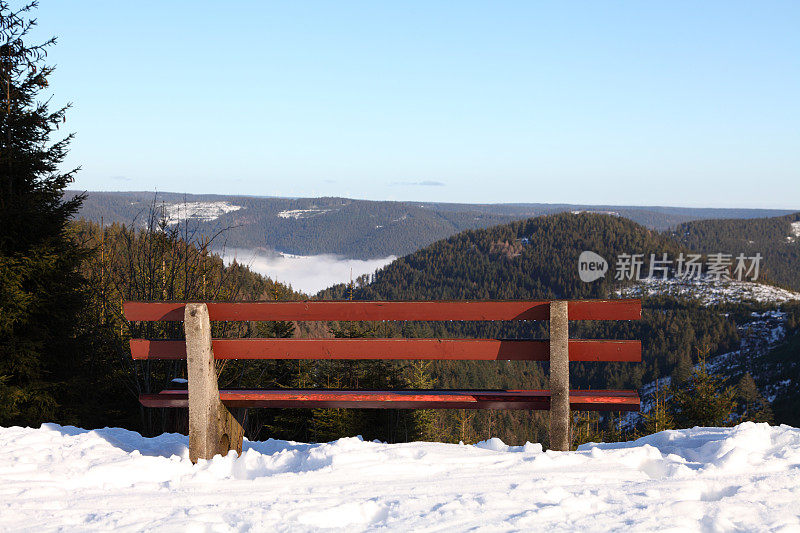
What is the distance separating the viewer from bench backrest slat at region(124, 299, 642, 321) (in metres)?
4.12

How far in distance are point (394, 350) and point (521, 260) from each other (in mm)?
179112

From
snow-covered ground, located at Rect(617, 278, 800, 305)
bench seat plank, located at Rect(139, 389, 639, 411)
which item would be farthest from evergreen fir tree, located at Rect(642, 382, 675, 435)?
snow-covered ground, located at Rect(617, 278, 800, 305)

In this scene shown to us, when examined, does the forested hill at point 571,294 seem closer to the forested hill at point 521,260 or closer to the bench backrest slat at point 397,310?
the forested hill at point 521,260

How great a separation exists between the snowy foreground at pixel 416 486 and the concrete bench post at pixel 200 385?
0.16m

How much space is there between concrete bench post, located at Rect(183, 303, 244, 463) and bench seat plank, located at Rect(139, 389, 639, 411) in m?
0.22

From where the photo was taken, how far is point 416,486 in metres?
3.59

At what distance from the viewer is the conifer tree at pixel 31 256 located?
7.08 m

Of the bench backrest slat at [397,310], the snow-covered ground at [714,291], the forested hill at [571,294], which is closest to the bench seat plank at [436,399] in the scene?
the bench backrest slat at [397,310]

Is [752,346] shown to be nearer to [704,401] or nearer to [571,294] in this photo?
[571,294]

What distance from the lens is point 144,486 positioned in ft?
12.5

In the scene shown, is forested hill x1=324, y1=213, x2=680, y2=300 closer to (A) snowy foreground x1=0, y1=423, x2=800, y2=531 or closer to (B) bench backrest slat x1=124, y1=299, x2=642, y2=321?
(B) bench backrest slat x1=124, y1=299, x2=642, y2=321

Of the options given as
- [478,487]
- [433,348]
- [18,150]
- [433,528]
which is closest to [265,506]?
[433,528]

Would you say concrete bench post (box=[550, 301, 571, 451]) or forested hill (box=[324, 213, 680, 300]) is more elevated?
concrete bench post (box=[550, 301, 571, 451])

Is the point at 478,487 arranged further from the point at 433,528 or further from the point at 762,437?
the point at 762,437
